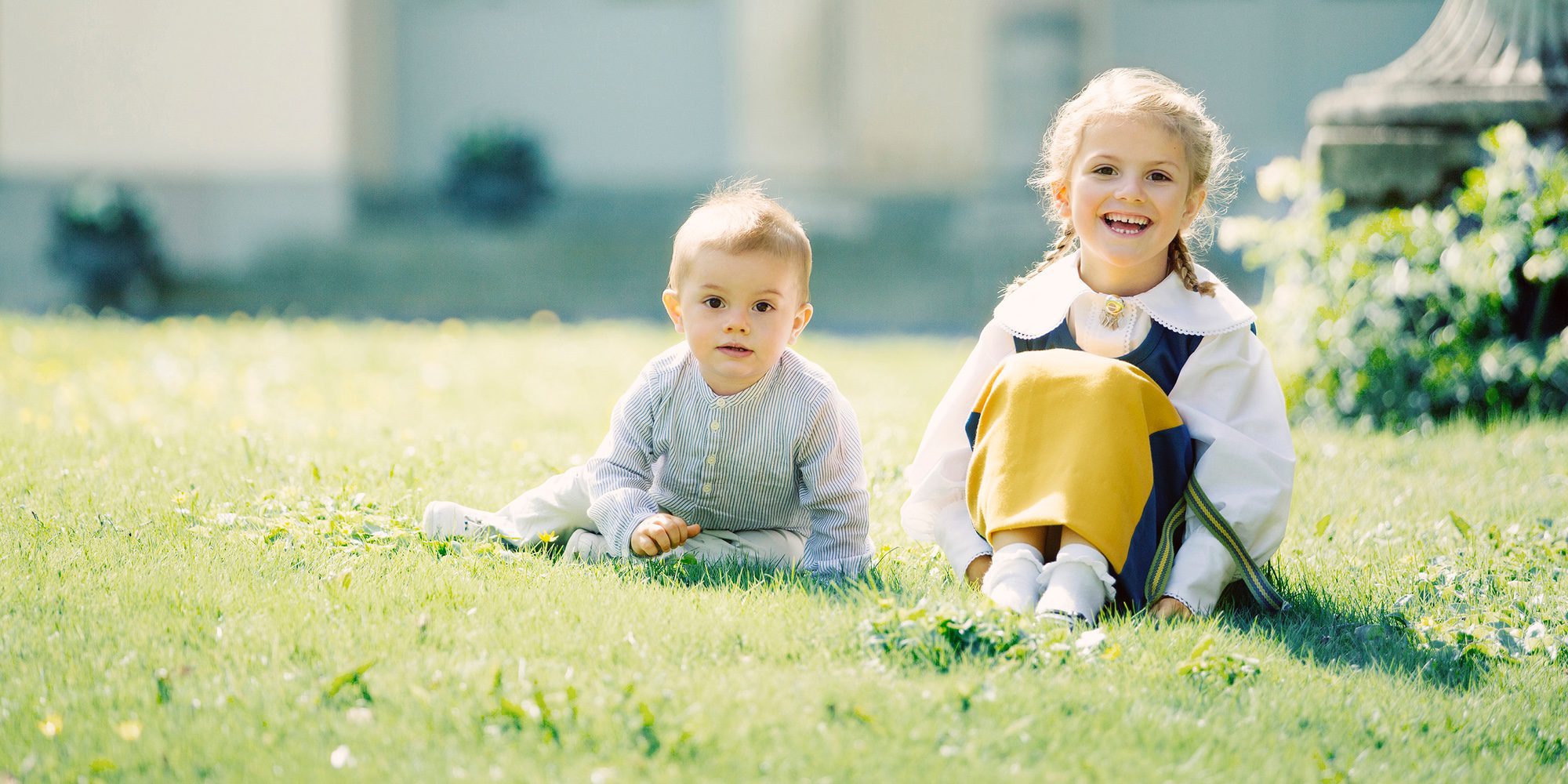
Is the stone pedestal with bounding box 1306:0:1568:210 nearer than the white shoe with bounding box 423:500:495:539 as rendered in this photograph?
No

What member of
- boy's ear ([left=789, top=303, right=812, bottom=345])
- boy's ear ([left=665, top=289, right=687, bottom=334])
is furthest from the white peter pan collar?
boy's ear ([left=665, top=289, right=687, bottom=334])

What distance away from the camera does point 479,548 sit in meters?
3.47

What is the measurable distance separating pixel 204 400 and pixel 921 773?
5485mm

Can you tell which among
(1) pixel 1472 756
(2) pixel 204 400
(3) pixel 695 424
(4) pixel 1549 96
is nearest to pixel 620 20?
(2) pixel 204 400

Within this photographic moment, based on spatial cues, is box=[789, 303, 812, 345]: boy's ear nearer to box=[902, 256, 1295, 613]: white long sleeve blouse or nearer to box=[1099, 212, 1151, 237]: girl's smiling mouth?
box=[902, 256, 1295, 613]: white long sleeve blouse

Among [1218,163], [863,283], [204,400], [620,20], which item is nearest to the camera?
[1218,163]

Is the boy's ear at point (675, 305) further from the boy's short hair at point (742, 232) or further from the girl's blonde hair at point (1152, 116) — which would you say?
the girl's blonde hair at point (1152, 116)

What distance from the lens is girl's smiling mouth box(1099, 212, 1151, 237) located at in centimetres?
323

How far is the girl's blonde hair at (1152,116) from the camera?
3219 mm

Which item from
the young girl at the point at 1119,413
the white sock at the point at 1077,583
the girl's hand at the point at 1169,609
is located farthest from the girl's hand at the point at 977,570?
the girl's hand at the point at 1169,609

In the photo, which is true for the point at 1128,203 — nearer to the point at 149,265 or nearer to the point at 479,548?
the point at 479,548

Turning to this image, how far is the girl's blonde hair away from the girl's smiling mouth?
0.16 m

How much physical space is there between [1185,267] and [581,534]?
162 centimetres

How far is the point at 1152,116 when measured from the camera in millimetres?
3203
